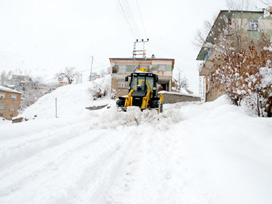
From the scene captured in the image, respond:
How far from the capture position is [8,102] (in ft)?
160

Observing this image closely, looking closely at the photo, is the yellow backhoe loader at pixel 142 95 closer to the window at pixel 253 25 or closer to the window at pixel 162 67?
the window at pixel 253 25

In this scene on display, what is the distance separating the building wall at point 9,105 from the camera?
158 ft

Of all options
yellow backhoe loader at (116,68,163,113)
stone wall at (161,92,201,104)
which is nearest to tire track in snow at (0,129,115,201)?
yellow backhoe loader at (116,68,163,113)

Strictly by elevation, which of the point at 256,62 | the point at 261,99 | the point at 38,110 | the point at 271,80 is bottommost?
the point at 38,110

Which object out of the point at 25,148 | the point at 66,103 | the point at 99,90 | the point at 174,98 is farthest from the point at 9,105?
the point at 25,148

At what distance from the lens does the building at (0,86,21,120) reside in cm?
4800

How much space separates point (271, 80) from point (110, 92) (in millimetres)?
26902

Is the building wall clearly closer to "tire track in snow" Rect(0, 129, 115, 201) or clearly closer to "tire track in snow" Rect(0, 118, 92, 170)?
"tire track in snow" Rect(0, 118, 92, 170)

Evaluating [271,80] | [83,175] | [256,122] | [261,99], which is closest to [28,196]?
[83,175]

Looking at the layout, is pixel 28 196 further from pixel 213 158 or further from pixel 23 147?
pixel 213 158

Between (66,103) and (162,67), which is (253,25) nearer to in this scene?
(162,67)

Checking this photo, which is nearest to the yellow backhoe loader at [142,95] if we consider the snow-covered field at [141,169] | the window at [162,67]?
the snow-covered field at [141,169]

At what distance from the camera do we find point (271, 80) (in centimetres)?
509

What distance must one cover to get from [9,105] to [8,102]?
2.61 feet
